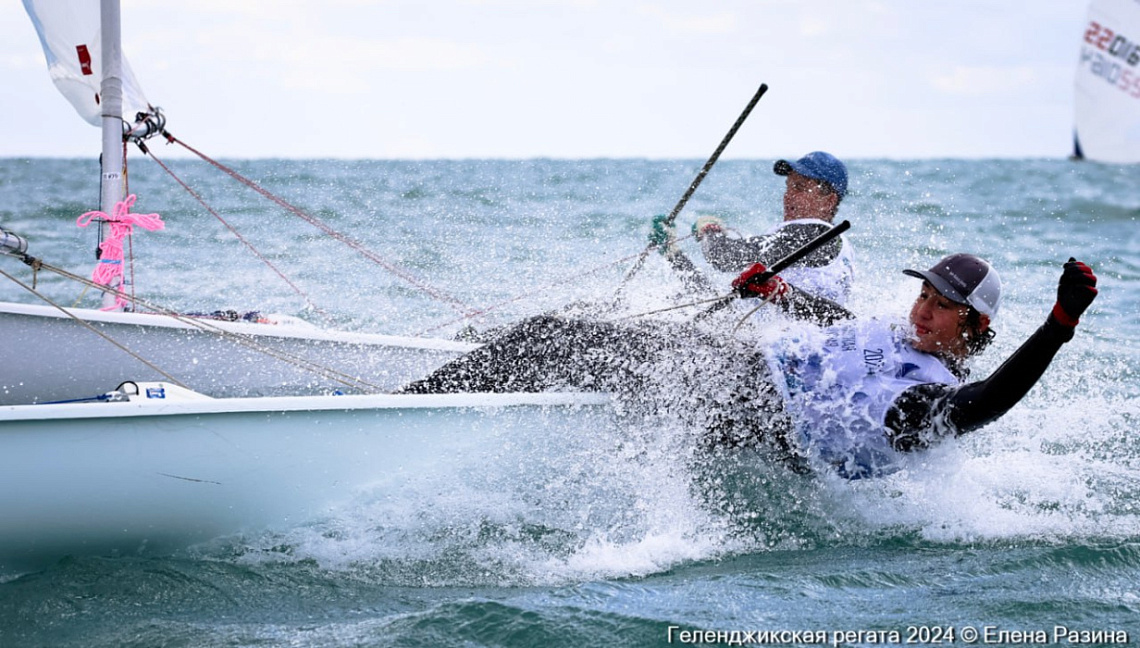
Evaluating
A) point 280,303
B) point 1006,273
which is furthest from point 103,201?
point 1006,273

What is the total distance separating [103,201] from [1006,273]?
6.83 metres

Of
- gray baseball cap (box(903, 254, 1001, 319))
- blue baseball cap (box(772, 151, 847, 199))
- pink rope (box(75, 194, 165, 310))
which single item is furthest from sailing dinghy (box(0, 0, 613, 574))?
blue baseball cap (box(772, 151, 847, 199))

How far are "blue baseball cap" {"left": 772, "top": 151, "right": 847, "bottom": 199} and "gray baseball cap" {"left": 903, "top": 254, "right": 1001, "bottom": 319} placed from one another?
104 cm

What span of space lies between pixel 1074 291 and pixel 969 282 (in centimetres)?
38

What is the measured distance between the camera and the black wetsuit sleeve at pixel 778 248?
3891 mm

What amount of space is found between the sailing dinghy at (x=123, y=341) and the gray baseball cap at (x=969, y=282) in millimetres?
2073

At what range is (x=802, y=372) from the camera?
3.38 m

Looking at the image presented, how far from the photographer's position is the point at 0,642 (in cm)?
270

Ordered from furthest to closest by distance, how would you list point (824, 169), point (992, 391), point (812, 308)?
point (824, 169), point (812, 308), point (992, 391)

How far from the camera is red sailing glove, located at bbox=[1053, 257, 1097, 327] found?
2.69 meters

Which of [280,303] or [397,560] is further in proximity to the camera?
[280,303]

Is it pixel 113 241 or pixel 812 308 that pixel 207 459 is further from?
pixel 812 308

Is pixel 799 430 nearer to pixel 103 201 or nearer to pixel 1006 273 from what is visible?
pixel 103 201

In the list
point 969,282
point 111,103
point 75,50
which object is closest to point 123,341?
point 111,103
